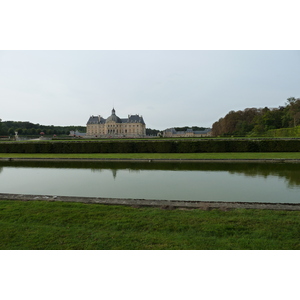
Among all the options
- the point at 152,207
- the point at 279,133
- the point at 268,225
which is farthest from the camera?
the point at 279,133

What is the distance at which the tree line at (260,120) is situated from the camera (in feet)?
127

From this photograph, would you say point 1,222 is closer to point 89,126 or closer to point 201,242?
point 201,242

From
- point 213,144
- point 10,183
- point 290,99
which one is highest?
point 290,99

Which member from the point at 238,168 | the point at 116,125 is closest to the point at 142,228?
the point at 238,168

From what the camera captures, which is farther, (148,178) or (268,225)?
(148,178)

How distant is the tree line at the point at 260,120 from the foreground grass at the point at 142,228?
3835 cm

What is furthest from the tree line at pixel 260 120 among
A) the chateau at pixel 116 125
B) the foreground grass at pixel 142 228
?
the foreground grass at pixel 142 228

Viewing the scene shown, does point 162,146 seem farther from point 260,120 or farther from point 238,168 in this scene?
point 260,120

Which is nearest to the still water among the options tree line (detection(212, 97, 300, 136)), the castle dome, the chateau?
tree line (detection(212, 97, 300, 136))

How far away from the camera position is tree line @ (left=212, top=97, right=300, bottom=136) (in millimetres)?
38656

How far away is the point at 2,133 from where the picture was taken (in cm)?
5791

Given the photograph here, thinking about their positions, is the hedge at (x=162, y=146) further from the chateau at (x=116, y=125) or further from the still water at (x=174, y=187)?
the chateau at (x=116, y=125)

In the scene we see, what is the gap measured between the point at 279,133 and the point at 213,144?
25.9 meters

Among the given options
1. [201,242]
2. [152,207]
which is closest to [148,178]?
[152,207]
